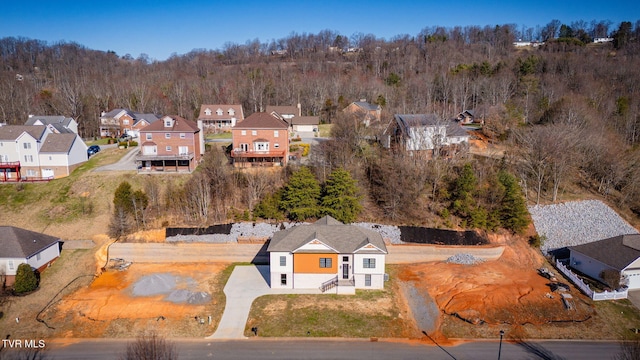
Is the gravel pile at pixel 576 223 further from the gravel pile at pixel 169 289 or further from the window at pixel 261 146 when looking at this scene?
the gravel pile at pixel 169 289

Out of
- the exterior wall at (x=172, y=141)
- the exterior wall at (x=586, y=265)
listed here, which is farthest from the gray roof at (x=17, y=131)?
the exterior wall at (x=586, y=265)

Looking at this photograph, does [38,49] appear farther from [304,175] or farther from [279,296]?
[279,296]

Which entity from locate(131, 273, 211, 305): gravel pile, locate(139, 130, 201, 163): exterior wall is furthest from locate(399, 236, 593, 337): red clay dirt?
locate(139, 130, 201, 163): exterior wall

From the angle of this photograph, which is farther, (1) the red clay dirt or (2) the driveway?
(2) the driveway

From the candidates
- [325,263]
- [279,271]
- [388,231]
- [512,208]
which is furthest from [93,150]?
[512,208]

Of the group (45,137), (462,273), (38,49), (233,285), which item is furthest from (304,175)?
(38,49)

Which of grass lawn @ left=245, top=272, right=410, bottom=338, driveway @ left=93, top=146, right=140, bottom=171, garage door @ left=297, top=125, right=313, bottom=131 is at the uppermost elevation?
garage door @ left=297, top=125, right=313, bottom=131

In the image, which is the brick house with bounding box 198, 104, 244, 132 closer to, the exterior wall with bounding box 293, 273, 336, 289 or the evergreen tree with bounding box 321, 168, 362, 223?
the evergreen tree with bounding box 321, 168, 362, 223

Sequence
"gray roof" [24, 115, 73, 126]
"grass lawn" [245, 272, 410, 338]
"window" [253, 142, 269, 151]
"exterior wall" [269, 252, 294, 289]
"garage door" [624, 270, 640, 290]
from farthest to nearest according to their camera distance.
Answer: "gray roof" [24, 115, 73, 126] → "window" [253, 142, 269, 151] → "garage door" [624, 270, 640, 290] → "exterior wall" [269, 252, 294, 289] → "grass lawn" [245, 272, 410, 338]
